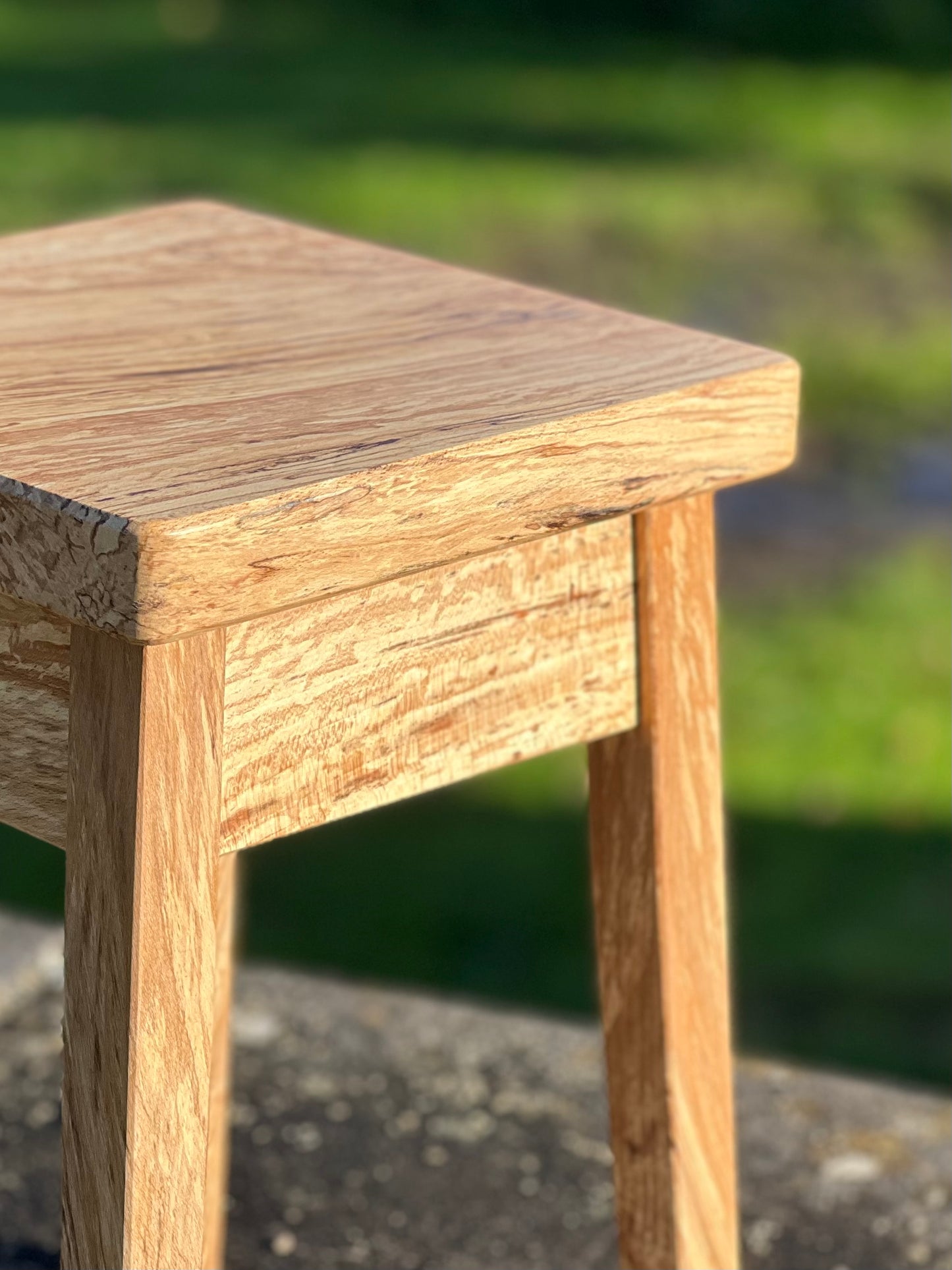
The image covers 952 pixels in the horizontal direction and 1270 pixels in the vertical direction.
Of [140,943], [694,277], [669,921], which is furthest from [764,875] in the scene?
[694,277]

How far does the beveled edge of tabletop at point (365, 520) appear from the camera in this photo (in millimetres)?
788

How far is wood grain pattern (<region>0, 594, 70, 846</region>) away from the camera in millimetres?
901

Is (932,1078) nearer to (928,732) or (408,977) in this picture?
(408,977)

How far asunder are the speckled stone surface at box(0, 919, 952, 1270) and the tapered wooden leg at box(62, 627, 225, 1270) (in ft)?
2.29

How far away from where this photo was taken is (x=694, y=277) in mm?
5180

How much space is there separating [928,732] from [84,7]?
6357 millimetres

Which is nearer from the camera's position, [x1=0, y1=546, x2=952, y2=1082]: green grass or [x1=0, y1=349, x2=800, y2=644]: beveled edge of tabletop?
[x1=0, y1=349, x2=800, y2=644]: beveled edge of tabletop

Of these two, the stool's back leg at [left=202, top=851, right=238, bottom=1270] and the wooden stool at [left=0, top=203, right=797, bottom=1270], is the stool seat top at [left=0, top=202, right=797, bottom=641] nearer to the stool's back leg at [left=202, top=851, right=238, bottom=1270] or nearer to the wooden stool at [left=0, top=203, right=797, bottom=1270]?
the wooden stool at [left=0, top=203, right=797, bottom=1270]

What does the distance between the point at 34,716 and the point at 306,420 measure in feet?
0.61

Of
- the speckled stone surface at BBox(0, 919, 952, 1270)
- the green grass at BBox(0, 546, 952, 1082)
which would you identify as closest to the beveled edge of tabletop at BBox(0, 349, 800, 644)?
the speckled stone surface at BBox(0, 919, 952, 1270)

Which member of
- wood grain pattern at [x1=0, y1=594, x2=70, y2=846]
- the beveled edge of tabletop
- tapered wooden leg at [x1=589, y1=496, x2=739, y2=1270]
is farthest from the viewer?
tapered wooden leg at [x1=589, y1=496, x2=739, y2=1270]

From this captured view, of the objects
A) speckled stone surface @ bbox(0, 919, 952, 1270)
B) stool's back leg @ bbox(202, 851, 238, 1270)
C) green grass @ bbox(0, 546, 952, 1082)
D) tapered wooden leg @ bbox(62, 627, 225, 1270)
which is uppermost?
tapered wooden leg @ bbox(62, 627, 225, 1270)

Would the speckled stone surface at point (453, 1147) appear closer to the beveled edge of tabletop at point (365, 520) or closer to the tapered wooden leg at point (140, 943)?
the tapered wooden leg at point (140, 943)

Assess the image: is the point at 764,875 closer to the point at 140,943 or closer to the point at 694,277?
the point at 140,943
